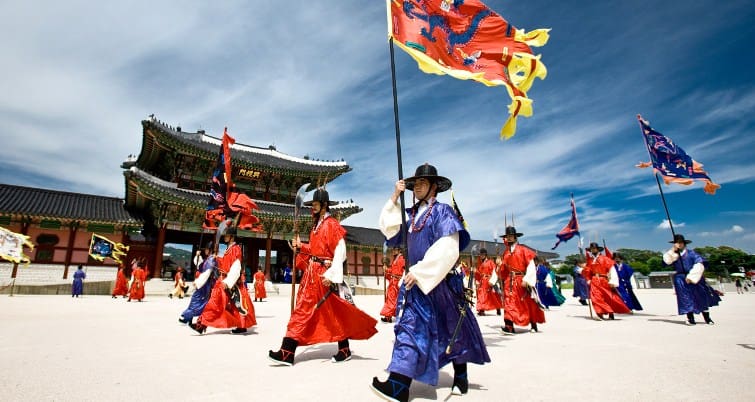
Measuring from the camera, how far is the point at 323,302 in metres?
3.98

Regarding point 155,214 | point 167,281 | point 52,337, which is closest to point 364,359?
point 52,337

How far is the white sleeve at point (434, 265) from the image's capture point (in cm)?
262

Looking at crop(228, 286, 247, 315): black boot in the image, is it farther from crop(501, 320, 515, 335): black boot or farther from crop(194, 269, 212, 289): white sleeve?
crop(501, 320, 515, 335): black boot

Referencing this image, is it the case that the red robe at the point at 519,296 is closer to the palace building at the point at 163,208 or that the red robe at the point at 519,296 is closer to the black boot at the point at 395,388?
the black boot at the point at 395,388

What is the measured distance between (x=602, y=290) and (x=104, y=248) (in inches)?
837

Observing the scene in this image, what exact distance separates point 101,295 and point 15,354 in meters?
16.5

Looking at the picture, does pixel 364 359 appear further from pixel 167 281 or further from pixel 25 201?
pixel 25 201

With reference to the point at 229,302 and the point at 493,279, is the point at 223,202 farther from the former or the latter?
the point at 493,279

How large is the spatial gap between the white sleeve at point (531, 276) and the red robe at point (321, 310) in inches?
134

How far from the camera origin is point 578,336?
5793mm

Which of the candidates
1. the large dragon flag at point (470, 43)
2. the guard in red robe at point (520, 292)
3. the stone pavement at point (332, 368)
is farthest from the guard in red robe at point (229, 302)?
the guard in red robe at point (520, 292)

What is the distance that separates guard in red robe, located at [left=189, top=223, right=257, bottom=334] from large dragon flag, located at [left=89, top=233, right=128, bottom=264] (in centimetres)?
1573

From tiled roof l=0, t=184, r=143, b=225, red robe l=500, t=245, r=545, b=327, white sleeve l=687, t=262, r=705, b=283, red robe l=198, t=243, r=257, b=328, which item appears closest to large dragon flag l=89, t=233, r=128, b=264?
tiled roof l=0, t=184, r=143, b=225

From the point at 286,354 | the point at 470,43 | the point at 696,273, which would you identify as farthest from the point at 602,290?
the point at 286,354
